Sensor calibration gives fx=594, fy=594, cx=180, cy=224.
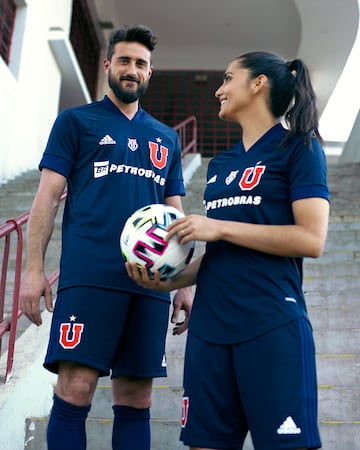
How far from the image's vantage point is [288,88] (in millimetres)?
1856

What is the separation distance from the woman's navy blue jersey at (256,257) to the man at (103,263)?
0.46 metres

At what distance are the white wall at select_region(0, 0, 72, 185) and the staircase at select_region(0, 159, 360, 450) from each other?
12.6ft

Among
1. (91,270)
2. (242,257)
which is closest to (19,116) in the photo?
(91,270)

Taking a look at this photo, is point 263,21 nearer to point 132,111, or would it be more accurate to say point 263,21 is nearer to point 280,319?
point 132,111

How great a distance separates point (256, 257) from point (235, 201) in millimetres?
184

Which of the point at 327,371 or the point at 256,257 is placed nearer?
the point at 256,257

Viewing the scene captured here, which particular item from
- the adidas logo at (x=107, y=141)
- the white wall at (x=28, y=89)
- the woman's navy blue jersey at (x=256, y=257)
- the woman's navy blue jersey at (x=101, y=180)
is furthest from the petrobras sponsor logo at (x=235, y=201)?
the white wall at (x=28, y=89)

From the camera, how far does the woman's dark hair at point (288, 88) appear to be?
1790 mm

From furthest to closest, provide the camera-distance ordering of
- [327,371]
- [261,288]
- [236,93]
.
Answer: [327,371] < [236,93] < [261,288]

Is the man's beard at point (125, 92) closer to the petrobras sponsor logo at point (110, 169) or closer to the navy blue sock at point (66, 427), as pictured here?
the petrobras sponsor logo at point (110, 169)

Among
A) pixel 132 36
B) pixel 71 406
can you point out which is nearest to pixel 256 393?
pixel 71 406

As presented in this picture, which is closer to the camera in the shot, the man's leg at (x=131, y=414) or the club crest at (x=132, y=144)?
the man's leg at (x=131, y=414)

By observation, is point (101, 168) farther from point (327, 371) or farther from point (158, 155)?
point (327, 371)

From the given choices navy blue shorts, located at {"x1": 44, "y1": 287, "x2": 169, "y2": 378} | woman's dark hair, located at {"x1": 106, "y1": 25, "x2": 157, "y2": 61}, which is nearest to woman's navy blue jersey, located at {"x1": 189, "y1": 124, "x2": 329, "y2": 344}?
navy blue shorts, located at {"x1": 44, "y1": 287, "x2": 169, "y2": 378}
